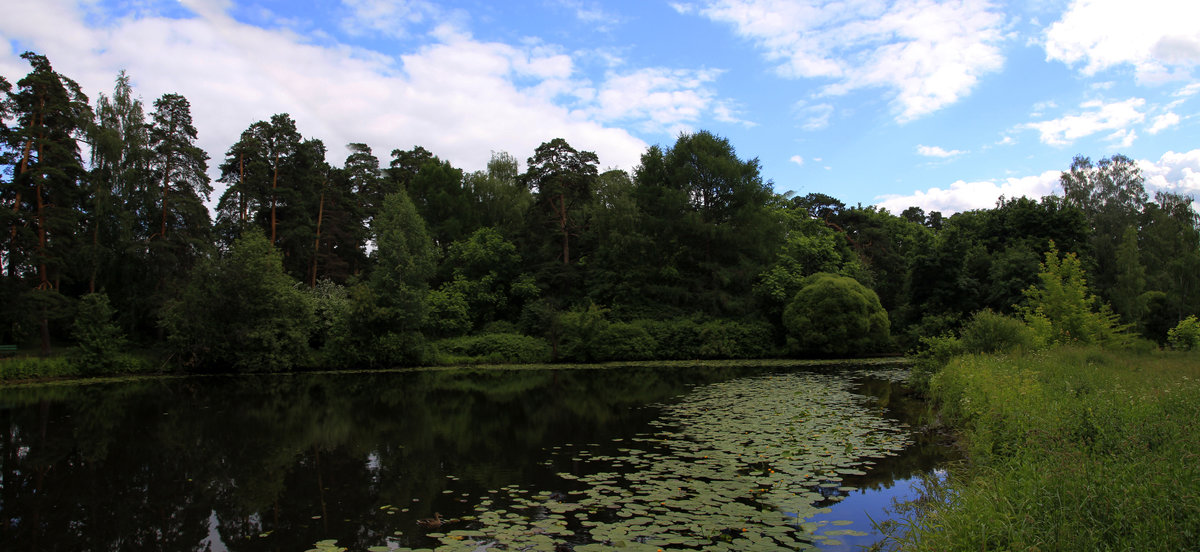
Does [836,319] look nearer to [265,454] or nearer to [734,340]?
[734,340]

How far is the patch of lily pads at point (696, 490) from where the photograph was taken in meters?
6.10

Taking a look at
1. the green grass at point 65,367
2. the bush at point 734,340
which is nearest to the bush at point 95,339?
the green grass at point 65,367

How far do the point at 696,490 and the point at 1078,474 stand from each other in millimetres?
4070

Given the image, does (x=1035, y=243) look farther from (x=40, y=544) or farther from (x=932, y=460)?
(x=40, y=544)

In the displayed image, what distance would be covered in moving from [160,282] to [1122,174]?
200ft

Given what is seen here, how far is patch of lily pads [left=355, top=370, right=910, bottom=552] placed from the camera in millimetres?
6102

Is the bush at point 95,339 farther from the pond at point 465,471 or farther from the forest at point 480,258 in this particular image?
the pond at point 465,471

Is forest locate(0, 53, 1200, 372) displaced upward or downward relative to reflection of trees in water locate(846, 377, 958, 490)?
upward

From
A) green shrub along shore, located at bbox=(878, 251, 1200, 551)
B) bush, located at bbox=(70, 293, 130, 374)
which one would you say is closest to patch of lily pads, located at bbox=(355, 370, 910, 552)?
green shrub along shore, located at bbox=(878, 251, 1200, 551)

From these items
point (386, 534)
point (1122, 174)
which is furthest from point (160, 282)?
point (1122, 174)

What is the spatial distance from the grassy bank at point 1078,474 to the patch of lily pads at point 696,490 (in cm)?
138

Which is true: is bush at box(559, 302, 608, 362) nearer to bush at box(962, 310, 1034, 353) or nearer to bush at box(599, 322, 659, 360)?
bush at box(599, 322, 659, 360)

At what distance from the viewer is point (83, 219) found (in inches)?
1155

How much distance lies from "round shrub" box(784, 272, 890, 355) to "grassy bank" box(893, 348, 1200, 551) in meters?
21.5
